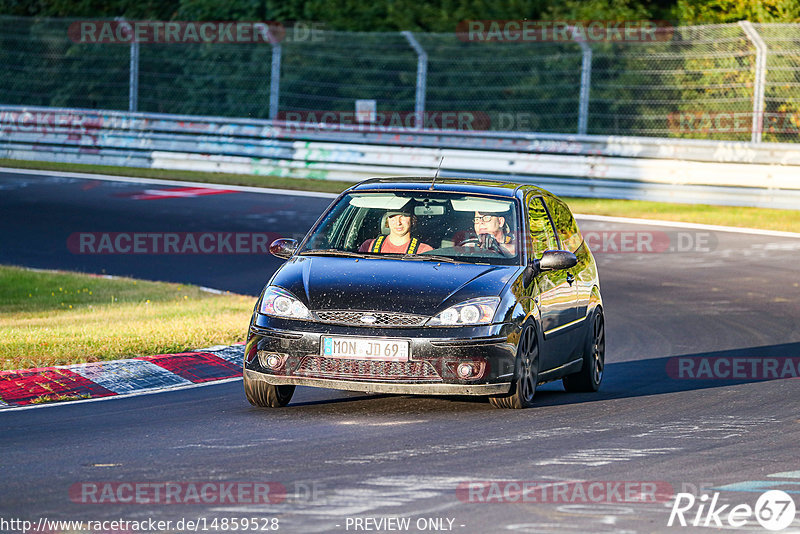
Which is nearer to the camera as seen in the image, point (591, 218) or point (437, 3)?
point (591, 218)

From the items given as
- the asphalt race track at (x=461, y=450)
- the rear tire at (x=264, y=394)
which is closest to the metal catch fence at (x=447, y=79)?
the asphalt race track at (x=461, y=450)

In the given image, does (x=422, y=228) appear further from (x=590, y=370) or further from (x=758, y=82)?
(x=758, y=82)

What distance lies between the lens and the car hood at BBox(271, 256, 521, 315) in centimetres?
896

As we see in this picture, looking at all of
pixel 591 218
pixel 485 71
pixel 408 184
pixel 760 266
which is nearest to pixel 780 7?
pixel 485 71

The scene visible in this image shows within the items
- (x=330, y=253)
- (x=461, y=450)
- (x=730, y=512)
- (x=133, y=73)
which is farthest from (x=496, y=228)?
(x=133, y=73)

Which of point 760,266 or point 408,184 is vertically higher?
point 408,184

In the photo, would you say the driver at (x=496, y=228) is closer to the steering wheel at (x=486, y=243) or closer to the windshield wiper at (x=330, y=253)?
the steering wheel at (x=486, y=243)

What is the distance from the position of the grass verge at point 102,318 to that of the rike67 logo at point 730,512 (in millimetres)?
5638

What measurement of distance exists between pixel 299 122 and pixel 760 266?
1092 centimetres

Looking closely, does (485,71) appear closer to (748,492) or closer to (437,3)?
(437,3)

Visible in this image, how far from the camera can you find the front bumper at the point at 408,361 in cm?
883

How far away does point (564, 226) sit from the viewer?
36.6ft

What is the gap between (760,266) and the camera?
18.0 m

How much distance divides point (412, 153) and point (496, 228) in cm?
1541
